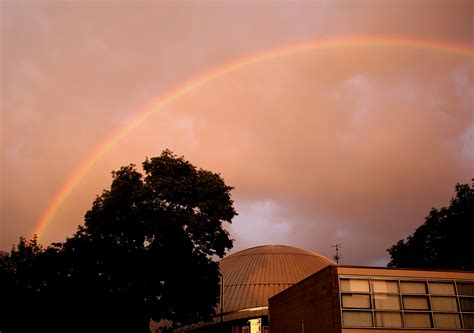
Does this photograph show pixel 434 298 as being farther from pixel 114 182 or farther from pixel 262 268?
pixel 262 268

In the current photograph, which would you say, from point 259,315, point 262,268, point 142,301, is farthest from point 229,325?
point 142,301

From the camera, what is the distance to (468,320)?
87.6ft

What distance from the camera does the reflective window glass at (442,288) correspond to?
87.7ft

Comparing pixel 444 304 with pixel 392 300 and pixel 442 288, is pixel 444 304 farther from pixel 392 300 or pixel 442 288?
pixel 392 300

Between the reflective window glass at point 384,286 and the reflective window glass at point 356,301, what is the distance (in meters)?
0.72

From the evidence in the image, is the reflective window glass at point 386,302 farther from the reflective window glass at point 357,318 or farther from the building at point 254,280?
the building at point 254,280

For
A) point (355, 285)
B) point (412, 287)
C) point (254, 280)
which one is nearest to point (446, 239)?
point (254, 280)

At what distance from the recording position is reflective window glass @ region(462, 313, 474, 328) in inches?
1046

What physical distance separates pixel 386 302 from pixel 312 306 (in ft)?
15.6

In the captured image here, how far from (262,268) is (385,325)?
40.2 m

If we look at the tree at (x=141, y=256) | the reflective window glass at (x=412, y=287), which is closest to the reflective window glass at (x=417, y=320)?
the reflective window glass at (x=412, y=287)

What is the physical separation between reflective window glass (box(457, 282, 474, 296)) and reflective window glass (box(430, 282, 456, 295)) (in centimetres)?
41

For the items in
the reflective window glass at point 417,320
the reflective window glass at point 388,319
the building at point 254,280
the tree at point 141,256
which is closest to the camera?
the reflective window glass at point 388,319

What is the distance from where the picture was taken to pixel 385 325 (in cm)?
2552
